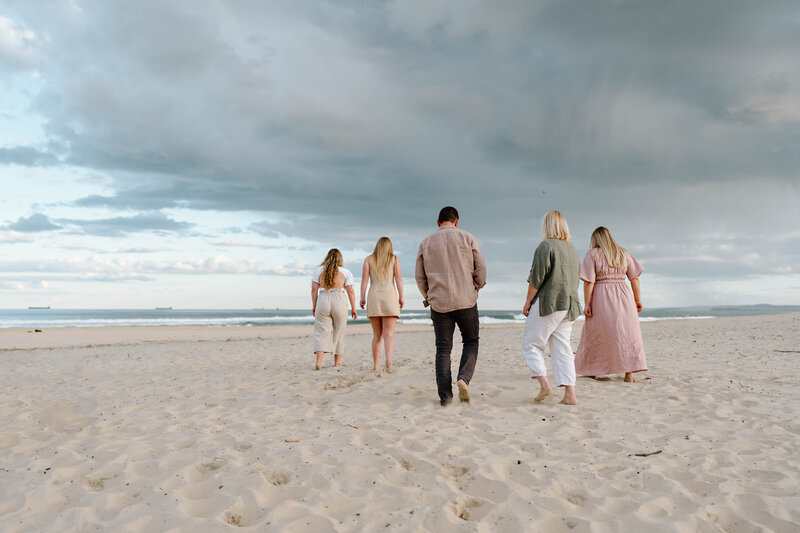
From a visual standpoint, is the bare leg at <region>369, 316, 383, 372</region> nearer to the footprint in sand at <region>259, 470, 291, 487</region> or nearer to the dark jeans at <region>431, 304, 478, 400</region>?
the dark jeans at <region>431, 304, 478, 400</region>

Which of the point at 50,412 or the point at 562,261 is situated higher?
the point at 562,261

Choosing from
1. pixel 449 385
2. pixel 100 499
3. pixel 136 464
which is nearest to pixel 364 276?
pixel 449 385

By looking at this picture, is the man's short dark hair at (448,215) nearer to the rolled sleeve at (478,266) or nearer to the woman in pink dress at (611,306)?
the rolled sleeve at (478,266)

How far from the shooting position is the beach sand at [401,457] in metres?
2.85

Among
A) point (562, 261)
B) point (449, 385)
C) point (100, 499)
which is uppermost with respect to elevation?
point (562, 261)

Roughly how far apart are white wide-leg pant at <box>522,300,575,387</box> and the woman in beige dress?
2557 mm

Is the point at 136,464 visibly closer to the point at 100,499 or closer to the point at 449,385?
the point at 100,499

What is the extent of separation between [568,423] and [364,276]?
3906 mm

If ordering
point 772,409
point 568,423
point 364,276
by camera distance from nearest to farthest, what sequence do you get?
point 568,423 < point 772,409 < point 364,276

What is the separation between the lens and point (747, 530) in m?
2.66

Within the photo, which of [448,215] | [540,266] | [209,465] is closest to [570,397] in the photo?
[540,266]

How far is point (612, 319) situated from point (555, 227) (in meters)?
1.88

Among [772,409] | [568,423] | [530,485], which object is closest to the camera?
[530,485]

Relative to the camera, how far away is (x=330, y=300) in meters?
8.28
